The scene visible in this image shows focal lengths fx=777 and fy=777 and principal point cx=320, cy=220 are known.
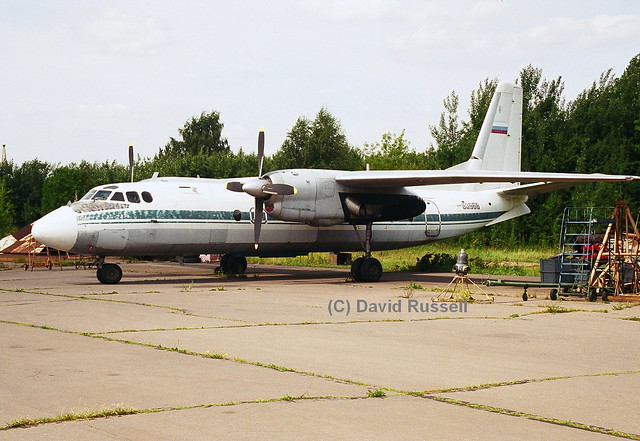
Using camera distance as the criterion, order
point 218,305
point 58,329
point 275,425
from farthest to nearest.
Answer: point 218,305 < point 58,329 < point 275,425

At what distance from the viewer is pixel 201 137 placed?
8912 centimetres

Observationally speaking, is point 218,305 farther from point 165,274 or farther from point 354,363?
point 165,274

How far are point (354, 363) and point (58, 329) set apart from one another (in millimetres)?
5167

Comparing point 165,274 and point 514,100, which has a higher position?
point 514,100

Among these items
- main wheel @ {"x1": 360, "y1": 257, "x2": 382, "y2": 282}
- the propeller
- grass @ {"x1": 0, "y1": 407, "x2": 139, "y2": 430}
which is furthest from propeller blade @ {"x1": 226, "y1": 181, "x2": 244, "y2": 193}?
grass @ {"x1": 0, "y1": 407, "x2": 139, "y2": 430}

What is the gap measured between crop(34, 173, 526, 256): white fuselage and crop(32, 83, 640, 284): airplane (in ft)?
0.10

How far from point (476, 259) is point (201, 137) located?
6193 centimetres

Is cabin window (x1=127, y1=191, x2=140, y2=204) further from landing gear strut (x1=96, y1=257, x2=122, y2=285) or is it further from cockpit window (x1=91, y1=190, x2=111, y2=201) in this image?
landing gear strut (x1=96, y1=257, x2=122, y2=285)

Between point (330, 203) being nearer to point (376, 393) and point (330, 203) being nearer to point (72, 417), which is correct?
point (376, 393)

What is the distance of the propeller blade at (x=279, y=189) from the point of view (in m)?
21.9

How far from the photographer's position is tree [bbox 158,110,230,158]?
291 ft

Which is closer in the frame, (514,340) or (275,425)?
(275,425)

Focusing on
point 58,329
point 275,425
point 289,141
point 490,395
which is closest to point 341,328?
point 58,329

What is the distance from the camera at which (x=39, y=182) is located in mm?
61312
